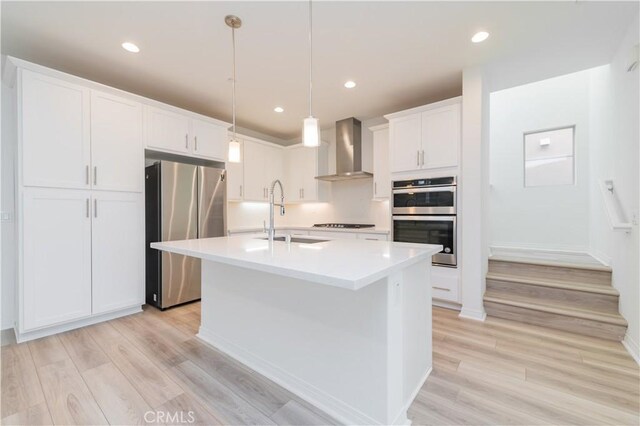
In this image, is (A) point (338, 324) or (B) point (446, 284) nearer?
→ (A) point (338, 324)

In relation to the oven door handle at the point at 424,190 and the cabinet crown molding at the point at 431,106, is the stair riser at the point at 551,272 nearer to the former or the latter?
the oven door handle at the point at 424,190

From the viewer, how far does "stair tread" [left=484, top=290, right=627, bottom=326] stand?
2.45 meters

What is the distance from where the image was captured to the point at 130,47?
2.47 m

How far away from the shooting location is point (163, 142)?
327cm

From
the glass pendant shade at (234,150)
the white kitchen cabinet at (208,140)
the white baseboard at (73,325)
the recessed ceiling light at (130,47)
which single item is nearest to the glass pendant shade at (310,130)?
the glass pendant shade at (234,150)

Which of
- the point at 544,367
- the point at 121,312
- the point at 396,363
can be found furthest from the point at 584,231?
the point at 121,312

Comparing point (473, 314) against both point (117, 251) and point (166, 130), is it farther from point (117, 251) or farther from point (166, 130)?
point (166, 130)

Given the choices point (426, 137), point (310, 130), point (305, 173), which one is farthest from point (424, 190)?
point (305, 173)

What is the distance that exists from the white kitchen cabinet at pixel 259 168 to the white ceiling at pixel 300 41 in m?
1.23

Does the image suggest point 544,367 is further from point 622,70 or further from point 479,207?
point 622,70

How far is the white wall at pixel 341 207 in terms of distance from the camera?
4.53 metres

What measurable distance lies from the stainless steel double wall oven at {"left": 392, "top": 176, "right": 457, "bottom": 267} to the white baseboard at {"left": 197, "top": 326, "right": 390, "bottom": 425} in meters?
2.16

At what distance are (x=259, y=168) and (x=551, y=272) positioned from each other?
427cm

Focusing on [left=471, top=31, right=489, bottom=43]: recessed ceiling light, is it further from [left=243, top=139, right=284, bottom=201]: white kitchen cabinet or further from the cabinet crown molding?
[left=243, top=139, right=284, bottom=201]: white kitchen cabinet
